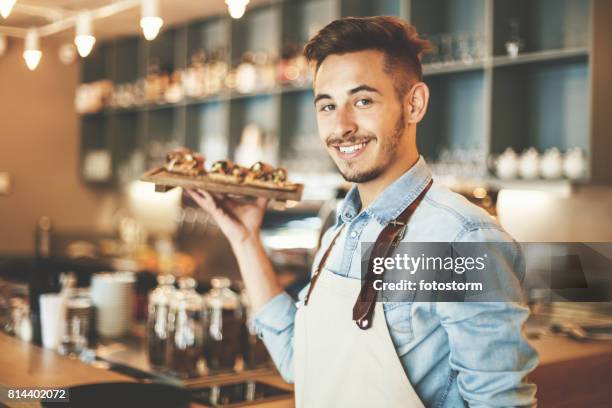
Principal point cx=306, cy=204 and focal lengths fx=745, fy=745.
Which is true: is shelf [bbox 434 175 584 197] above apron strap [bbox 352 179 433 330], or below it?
above

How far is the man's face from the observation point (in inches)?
51.1

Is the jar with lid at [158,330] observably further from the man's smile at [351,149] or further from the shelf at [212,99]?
the shelf at [212,99]

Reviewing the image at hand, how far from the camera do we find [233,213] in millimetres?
1709

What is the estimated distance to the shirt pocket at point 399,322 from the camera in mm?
1216

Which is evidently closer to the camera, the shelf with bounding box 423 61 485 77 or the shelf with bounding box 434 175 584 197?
the shelf with bounding box 434 175 584 197

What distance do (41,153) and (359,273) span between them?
19.3 ft

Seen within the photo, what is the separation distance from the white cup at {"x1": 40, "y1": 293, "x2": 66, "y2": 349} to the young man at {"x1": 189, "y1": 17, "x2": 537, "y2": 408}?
1.02 metres

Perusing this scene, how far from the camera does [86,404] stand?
154 centimetres

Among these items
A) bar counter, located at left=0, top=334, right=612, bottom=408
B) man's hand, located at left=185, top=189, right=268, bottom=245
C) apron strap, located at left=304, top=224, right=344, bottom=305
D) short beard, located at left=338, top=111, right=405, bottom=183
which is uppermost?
short beard, located at left=338, top=111, right=405, bottom=183

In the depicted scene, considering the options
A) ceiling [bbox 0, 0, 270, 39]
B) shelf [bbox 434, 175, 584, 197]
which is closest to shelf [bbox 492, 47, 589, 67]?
shelf [bbox 434, 175, 584, 197]

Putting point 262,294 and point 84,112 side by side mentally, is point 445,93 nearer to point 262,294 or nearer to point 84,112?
point 262,294

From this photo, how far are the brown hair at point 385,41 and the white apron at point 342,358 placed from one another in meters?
0.38

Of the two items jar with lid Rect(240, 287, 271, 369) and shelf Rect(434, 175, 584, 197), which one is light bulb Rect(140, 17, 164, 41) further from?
shelf Rect(434, 175, 584, 197)

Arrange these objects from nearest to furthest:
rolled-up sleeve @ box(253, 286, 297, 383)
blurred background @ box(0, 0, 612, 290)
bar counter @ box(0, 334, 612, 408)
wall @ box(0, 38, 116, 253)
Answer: rolled-up sleeve @ box(253, 286, 297, 383) → bar counter @ box(0, 334, 612, 408) → blurred background @ box(0, 0, 612, 290) → wall @ box(0, 38, 116, 253)
